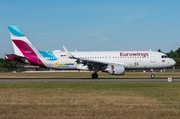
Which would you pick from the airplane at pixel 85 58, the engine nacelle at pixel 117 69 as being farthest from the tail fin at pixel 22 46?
the engine nacelle at pixel 117 69

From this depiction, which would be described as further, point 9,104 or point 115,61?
point 115,61

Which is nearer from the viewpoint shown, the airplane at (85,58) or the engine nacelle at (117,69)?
the engine nacelle at (117,69)

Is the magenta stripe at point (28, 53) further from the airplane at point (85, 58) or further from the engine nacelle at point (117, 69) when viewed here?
the engine nacelle at point (117, 69)

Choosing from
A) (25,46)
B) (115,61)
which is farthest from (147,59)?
(25,46)

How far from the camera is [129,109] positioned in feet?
37.1

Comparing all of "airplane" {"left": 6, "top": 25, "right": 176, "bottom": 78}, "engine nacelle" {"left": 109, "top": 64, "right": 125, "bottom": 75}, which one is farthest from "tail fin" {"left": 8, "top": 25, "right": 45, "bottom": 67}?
"engine nacelle" {"left": 109, "top": 64, "right": 125, "bottom": 75}

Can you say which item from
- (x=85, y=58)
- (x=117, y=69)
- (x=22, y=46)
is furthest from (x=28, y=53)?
(x=117, y=69)

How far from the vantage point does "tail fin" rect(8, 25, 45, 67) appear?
36281 millimetres

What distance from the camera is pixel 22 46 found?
36531mm

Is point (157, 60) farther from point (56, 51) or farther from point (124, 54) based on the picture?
point (56, 51)

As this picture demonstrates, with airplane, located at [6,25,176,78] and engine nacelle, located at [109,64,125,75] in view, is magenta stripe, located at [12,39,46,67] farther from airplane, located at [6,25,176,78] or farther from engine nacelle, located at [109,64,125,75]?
engine nacelle, located at [109,64,125,75]

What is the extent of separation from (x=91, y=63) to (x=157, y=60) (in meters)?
10.4

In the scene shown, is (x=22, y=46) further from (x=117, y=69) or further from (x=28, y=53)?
(x=117, y=69)

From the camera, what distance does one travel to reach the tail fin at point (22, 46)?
3628 centimetres
